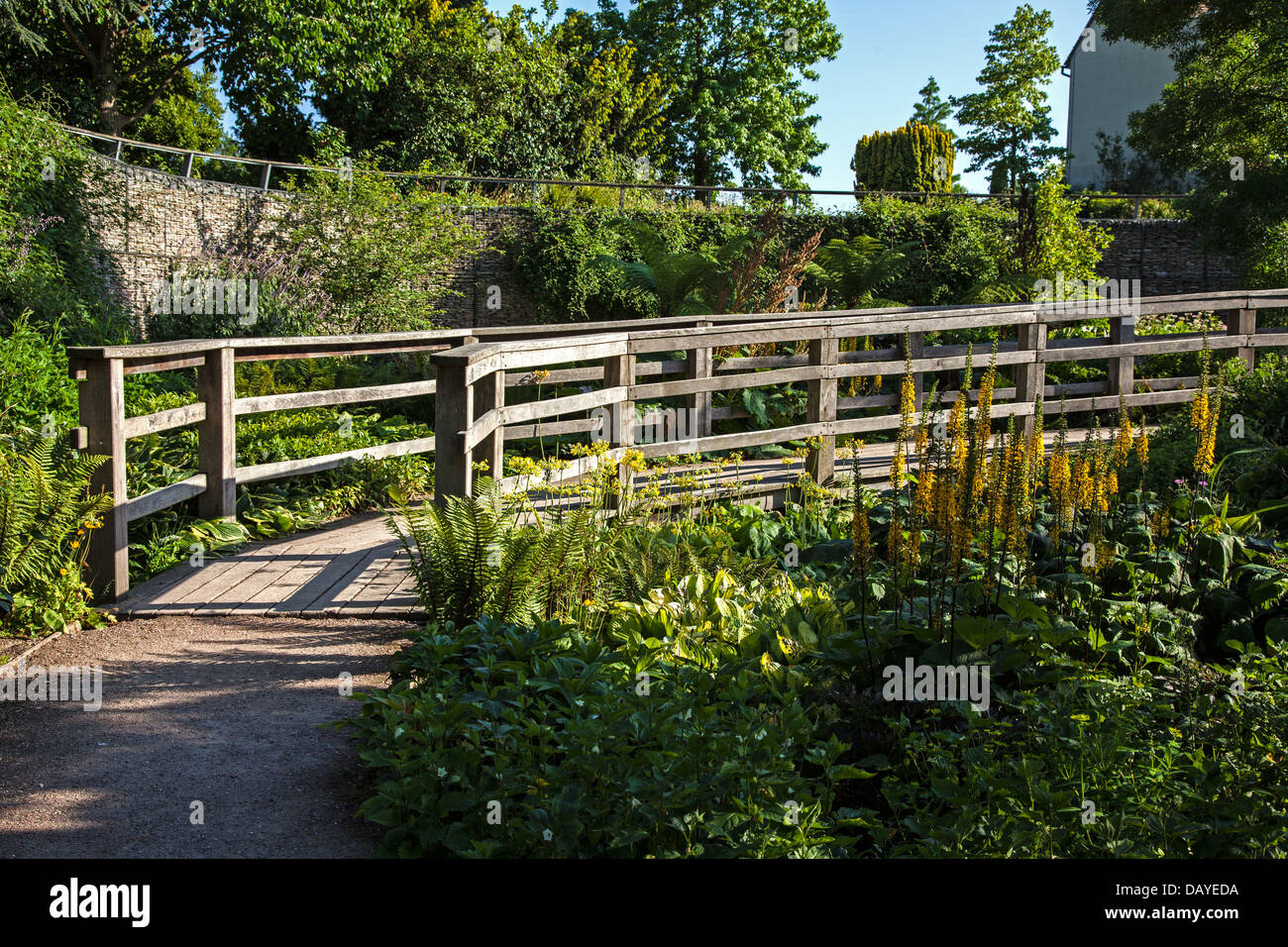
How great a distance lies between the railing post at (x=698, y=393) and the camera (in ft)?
25.4

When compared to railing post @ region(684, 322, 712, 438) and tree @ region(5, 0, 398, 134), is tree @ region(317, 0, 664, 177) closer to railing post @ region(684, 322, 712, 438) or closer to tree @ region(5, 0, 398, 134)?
tree @ region(5, 0, 398, 134)

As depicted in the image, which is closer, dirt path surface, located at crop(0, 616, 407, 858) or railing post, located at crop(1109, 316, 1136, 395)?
dirt path surface, located at crop(0, 616, 407, 858)

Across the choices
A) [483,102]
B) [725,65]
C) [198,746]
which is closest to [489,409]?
[198,746]

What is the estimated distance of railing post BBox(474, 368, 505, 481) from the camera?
569cm

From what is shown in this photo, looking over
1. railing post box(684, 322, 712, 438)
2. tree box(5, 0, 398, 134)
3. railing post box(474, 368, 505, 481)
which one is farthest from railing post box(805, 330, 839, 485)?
tree box(5, 0, 398, 134)

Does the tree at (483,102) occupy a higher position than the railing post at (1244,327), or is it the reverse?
the tree at (483,102)

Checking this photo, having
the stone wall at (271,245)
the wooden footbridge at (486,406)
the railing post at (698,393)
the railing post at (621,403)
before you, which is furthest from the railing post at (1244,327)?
the stone wall at (271,245)

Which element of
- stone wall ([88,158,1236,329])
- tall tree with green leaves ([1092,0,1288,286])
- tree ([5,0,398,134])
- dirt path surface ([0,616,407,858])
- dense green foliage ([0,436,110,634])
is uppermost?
tree ([5,0,398,134])

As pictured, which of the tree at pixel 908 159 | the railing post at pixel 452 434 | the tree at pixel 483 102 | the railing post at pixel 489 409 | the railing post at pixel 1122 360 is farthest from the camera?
the tree at pixel 908 159

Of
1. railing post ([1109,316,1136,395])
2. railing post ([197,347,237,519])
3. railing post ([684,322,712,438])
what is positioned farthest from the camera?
railing post ([1109,316,1136,395])

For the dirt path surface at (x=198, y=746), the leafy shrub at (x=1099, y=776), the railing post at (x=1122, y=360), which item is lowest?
the dirt path surface at (x=198, y=746)

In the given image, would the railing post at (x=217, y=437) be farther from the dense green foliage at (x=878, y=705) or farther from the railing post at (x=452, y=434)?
the dense green foliage at (x=878, y=705)

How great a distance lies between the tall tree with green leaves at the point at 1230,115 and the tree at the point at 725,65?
1283cm

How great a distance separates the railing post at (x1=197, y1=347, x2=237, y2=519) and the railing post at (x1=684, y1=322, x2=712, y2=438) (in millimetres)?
3019
